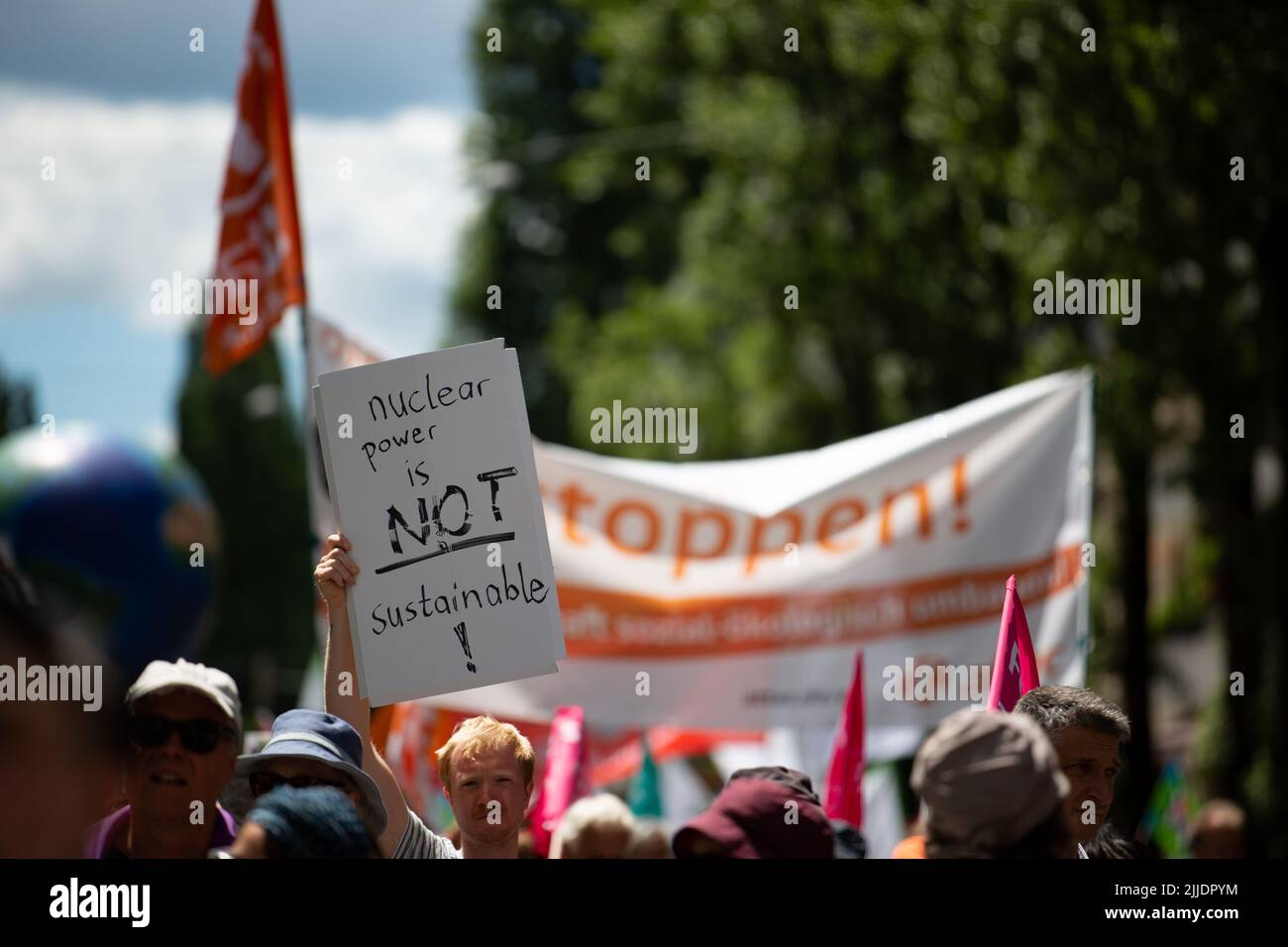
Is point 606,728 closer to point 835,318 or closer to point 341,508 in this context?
point 341,508

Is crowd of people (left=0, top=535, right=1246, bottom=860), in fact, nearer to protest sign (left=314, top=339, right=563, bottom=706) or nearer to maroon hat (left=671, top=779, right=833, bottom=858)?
maroon hat (left=671, top=779, right=833, bottom=858)

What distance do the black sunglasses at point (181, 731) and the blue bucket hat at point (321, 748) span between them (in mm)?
153

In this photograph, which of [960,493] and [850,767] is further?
[960,493]

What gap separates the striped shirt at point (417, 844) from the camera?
13.3ft

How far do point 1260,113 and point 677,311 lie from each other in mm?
14678

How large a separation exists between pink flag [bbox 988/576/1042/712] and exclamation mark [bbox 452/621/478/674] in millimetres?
1353

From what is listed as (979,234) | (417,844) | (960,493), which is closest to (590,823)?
(417,844)

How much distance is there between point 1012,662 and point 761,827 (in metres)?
1.34

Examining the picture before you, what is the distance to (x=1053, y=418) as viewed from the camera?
7551 mm

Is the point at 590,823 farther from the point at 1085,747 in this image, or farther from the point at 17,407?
the point at 17,407

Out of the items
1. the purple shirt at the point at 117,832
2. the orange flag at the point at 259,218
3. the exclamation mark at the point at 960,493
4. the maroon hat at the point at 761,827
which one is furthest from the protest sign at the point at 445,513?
the exclamation mark at the point at 960,493

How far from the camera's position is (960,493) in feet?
25.1

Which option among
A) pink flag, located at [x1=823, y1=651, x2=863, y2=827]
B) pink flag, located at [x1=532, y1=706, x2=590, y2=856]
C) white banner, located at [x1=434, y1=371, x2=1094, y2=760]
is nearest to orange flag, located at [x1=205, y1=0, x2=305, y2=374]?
white banner, located at [x1=434, y1=371, x2=1094, y2=760]
